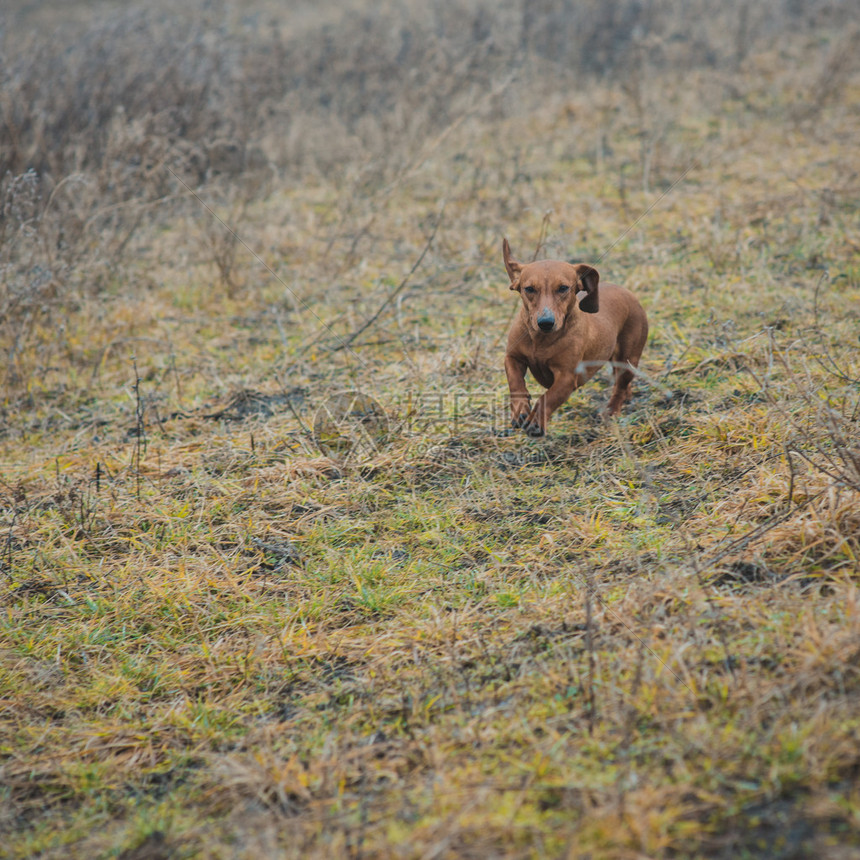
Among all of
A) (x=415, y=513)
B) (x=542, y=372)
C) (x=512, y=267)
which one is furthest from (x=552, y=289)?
(x=415, y=513)

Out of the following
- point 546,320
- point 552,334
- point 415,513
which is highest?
point 546,320

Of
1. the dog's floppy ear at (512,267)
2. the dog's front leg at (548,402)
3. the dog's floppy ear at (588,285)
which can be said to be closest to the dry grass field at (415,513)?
the dog's front leg at (548,402)

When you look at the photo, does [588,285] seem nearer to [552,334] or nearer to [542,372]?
[552,334]

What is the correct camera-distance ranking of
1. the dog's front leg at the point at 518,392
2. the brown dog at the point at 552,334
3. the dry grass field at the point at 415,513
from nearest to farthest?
1. the dry grass field at the point at 415,513
2. the brown dog at the point at 552,334
3. the dog's front leg at the point at 518,392

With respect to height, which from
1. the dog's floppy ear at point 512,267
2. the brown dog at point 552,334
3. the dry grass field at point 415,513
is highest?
the dog's floppy ear at point 512,267

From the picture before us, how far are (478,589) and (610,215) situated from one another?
4.94 metres

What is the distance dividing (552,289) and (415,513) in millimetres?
1179

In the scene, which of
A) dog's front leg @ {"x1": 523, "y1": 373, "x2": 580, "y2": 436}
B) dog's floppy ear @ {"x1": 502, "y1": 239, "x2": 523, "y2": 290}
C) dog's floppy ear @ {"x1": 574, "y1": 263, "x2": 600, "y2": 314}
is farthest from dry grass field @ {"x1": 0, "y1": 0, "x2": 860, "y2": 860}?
dog's floppy ear @ {"x1": 502, "y1": 239, "x2": 523, "y2": 290}

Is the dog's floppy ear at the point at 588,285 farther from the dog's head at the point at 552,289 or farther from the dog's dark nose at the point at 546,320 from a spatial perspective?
the dog's dark nose at the point at 546,320

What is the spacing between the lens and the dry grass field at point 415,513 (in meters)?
1.96

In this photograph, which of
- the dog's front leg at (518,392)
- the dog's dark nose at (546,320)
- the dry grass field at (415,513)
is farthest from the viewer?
the dog's front leg at (518,392)

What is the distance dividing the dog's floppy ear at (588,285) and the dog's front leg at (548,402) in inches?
13.9

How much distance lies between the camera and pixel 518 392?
12.3 ft

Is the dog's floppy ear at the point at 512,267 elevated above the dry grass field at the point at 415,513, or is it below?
above
